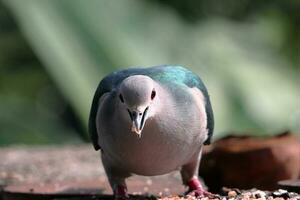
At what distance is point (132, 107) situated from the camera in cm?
251

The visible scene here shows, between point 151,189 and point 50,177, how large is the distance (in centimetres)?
73

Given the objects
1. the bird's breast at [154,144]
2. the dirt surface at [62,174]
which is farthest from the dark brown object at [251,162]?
the bird's breast at [154,144]

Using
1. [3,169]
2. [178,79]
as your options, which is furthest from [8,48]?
[178,79]

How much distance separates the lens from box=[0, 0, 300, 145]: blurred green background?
5.34 m

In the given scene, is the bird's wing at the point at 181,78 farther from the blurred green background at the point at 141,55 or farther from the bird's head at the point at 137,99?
the blurred green background at the point at 141,55

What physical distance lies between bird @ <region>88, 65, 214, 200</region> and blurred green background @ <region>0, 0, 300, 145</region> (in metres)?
2.24

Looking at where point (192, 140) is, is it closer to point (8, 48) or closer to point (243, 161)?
point (243, 161)

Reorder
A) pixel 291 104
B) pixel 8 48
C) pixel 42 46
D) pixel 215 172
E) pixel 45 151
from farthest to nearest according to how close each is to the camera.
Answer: pixel 8 48 < pixel 291 104 < pixel 42 46 < pixel 45 151 < pixel 215 172

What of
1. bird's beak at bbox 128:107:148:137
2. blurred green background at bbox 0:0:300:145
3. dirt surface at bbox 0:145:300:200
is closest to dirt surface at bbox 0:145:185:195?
dirt surface at bbox 0:145:300:200

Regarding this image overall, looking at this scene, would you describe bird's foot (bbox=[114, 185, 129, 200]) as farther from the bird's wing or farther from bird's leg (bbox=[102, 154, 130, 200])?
the bird's wing

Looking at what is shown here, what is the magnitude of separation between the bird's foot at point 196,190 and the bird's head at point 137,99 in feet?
1.56

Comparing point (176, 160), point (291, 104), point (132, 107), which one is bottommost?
point (291, 104)

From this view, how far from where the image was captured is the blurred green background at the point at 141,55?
5.34 meters

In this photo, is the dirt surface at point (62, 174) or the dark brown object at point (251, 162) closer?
the dirt surface at point (62, 174)
